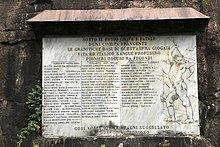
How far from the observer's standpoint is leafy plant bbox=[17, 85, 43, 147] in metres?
5.62

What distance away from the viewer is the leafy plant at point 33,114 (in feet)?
18.4

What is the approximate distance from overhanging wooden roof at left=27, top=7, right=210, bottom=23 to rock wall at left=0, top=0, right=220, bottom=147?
0.24 meters

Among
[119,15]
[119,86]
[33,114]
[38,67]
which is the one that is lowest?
[33,114]

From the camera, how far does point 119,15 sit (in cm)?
576

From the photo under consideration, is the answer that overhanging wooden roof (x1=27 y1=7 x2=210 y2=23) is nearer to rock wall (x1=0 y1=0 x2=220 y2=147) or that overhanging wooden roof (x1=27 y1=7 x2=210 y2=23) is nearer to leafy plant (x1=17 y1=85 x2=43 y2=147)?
rock wall (x1=0 y1=0 x2=220 y2=147)

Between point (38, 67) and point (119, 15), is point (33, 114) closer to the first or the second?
point (38, 67)

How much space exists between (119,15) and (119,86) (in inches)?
39.5

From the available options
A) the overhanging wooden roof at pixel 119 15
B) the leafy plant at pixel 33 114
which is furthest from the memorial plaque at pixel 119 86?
the overhanging wooden roof at pixel 119 15

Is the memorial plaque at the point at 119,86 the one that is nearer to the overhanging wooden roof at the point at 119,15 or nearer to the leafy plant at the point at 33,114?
the leafy plant at the point at 33,114

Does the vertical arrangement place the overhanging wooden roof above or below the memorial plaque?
above

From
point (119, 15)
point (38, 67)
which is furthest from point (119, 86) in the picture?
point (38, 67)

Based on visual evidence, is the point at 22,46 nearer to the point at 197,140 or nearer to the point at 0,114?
the point at 0,114

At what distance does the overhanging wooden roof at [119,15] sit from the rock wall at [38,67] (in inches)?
9.5

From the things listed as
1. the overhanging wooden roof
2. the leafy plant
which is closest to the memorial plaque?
the leafy plant
